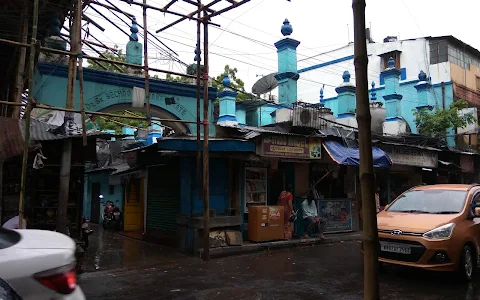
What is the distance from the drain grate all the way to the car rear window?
3.60 metres

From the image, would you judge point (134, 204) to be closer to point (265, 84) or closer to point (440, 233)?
point (265, 84)

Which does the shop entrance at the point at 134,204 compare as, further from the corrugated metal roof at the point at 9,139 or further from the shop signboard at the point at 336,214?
the corrugated metal roof at the point at 9,139

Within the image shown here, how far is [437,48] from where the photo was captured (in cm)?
2128

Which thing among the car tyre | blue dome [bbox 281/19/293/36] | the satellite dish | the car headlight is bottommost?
the car tyre

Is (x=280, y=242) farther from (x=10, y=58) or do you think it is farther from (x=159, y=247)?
(x=10, y=58)

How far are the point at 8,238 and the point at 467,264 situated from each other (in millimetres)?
7043

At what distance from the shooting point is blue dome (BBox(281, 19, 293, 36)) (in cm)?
1355

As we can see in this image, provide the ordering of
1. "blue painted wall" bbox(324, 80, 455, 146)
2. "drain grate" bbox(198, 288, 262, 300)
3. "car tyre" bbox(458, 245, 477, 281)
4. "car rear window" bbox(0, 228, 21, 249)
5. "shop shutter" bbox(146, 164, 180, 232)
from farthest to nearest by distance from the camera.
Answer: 1. "blue painted wall" bbox(324, 80, 455, 146)
2. "shop shutter" bbox(146, 164, 180, 232)
3. "car tyre" bbox(458, 245, 477, 281)
4. "drain grate" bbox(198, 288, 262, 300)
5. "car rear window" bbox(0, 228, 21, 249)

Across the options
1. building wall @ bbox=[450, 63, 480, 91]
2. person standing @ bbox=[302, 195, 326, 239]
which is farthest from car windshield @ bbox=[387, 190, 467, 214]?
building wall @ bbox=[450, 63, 480, 91]

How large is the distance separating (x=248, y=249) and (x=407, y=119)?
1324cm

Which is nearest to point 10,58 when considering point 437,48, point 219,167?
point 219,167

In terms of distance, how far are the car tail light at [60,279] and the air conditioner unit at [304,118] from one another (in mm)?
9070

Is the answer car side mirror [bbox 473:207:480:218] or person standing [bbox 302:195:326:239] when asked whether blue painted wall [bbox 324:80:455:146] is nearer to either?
person standing [bbox 302:195:326:239]

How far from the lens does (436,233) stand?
21.7ft
